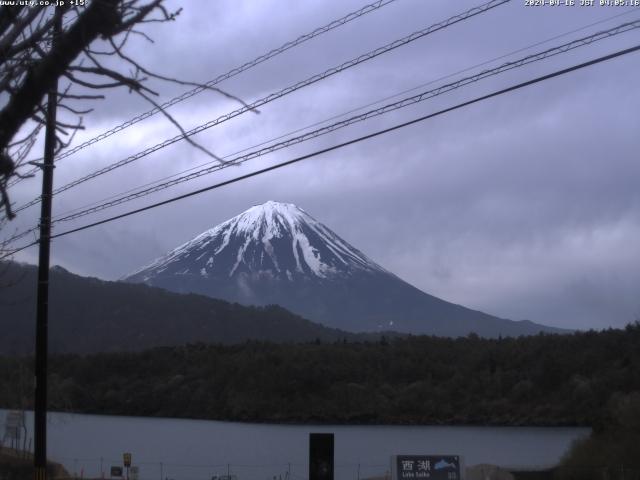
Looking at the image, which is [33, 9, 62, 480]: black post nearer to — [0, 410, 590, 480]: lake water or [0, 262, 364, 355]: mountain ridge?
[0, 410, 590, 480]: lake water

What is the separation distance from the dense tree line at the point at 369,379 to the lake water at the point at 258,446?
403cm

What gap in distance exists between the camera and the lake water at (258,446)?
128 ft

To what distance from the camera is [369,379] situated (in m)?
74.1

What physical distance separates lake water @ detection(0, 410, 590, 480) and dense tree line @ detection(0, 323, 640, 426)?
4.03m

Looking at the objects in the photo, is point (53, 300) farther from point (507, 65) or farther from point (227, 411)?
point (507, 65)

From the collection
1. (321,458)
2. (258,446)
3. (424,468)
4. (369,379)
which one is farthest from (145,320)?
(321,458)

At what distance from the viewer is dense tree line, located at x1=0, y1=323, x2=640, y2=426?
63.6m

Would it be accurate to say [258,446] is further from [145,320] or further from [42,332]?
[145,320]

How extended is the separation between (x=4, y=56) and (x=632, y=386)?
54.3 metres

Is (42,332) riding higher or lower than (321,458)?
higher

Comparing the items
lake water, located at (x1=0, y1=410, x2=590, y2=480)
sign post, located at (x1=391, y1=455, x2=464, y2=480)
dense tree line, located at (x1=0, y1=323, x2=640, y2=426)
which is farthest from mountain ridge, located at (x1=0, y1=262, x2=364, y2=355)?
sign post, located at (x1=391, y1=455, x2=464, y2=480)

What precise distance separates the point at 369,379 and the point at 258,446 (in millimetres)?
25479

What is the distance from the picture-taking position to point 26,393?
43.5 metres

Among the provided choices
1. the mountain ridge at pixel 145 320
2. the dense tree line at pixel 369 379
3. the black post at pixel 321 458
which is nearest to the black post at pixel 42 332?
the black post at pixel 321 458
